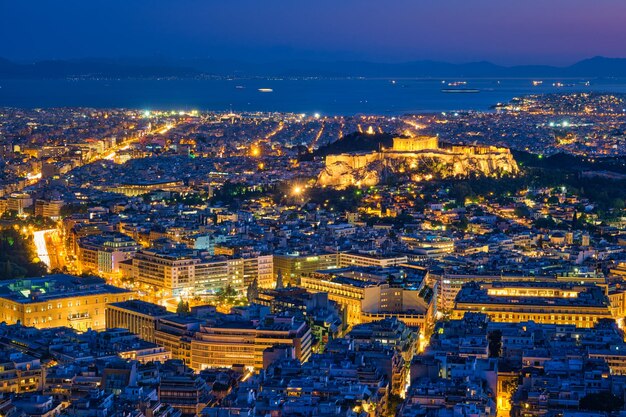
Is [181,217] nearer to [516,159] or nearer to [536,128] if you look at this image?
[516,159]

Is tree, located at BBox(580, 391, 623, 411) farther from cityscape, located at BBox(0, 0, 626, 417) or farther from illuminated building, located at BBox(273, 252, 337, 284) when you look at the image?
illuminated building, located at BBox(273, 252, 337, 284)

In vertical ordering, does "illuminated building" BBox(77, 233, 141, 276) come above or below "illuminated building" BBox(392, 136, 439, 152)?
below

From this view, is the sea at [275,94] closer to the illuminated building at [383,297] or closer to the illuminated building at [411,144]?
the illuminated building at [411,144]

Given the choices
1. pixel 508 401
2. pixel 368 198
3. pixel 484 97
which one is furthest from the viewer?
pixel 484 97

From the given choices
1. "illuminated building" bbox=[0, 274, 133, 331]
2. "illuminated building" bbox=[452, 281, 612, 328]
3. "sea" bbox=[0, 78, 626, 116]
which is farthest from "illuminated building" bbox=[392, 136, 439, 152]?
"sea" bbox=[0, 78, 626, 116]

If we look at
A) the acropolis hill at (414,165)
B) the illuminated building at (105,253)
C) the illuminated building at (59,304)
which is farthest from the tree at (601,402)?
the acropolis hill at (414,165)

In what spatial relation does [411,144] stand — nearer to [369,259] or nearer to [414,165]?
[414,165]

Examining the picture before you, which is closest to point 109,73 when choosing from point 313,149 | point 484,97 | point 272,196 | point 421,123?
point 484,97

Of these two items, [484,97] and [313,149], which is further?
[484,97]
